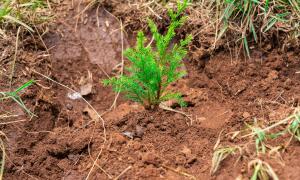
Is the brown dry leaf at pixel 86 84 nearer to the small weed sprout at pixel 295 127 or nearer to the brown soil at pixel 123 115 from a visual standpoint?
the brown soil at pixel 123 115

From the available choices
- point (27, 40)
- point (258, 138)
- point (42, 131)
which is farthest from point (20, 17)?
point (258, 138)

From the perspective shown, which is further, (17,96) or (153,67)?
(17,96)

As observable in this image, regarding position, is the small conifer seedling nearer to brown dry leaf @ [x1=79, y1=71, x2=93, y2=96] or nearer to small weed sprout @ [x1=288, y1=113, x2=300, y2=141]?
brown dry leaf @ [x1=79, y1=71, x2=93, y2=96]

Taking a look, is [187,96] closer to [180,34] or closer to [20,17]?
[180,34]

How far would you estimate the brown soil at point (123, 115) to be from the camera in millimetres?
2193

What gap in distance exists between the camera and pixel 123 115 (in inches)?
102

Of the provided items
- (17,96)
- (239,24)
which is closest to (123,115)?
(17,96)

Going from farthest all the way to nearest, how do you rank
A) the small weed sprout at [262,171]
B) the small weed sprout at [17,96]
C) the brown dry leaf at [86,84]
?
the brown dry leaf at [86,84] → the small weed sprout at [17,96] → the small weed sprout at [262,171]

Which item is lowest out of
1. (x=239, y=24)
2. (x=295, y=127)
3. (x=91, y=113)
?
(x=91, y=113)

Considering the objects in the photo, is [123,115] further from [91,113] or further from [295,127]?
[295,127]

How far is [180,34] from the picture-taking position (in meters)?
2.88

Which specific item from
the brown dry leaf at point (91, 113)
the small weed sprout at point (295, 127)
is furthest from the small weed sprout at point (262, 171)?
the brown dry leaf at point (91, 113)

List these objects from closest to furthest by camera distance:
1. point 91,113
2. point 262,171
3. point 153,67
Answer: point 262,171 → point 153,67 → point 91,113

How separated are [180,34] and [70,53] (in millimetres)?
789
